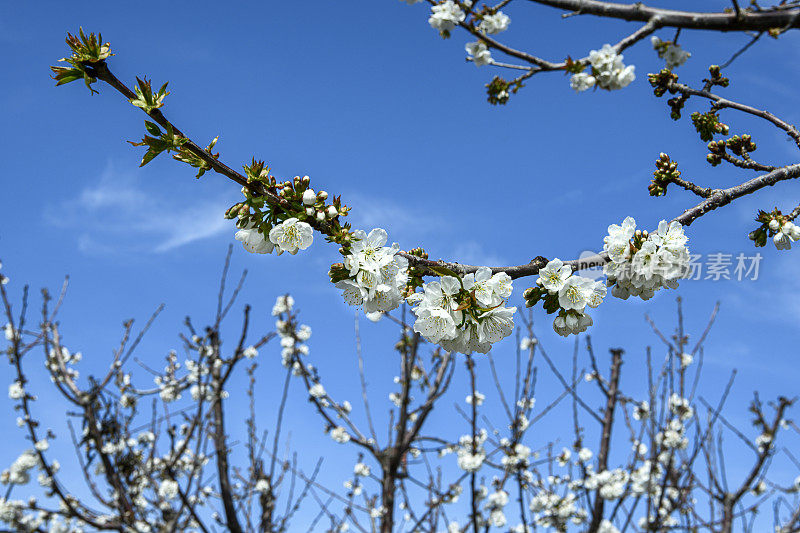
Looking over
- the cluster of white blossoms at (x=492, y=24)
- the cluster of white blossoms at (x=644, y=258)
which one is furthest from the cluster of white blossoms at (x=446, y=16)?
the cluster of white blossoms at (x=644, y=258)

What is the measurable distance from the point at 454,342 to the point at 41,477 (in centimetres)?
728

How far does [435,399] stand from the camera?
602 cm

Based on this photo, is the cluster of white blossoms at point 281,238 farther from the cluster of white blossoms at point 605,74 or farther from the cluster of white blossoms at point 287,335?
the cluster of white blossoms at point 287,335

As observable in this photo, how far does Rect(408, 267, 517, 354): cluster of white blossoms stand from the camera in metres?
1.62

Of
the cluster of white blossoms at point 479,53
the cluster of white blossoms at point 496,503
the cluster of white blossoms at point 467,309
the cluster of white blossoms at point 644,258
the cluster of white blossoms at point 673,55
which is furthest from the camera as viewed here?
the cluster of white blossoms at point 496,503

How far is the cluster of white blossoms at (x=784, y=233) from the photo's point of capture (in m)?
2.48

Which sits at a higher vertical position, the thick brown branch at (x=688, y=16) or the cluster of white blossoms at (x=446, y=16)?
the cluster of white blossoms at (x=446, y=16)

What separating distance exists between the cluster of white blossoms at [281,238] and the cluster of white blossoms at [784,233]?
83.1 inches

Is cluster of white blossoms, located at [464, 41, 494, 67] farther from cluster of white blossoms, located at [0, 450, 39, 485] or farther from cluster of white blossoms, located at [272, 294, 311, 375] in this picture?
cluster of white blossoms, located at [0, 450, 39, 485]

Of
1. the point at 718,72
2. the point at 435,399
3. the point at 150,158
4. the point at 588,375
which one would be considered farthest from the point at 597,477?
the point at 150,158

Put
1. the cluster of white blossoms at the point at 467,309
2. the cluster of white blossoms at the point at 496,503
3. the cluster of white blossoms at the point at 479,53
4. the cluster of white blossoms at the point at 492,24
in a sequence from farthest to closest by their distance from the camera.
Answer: the cluster of white blossoms at the point at 496,503, the cluster of white blossoms at the point at 479,53, the cluster of white blossoms at the point at 492,24, the cluster of white blossoms at the point at 467,309

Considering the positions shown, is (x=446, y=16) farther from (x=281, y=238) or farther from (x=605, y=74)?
(x=281, y=238)

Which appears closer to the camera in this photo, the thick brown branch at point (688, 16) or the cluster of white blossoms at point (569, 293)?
the cluster of white blossoms at point (569, 293)

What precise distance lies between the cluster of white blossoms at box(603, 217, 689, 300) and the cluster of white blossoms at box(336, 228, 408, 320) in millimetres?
702
